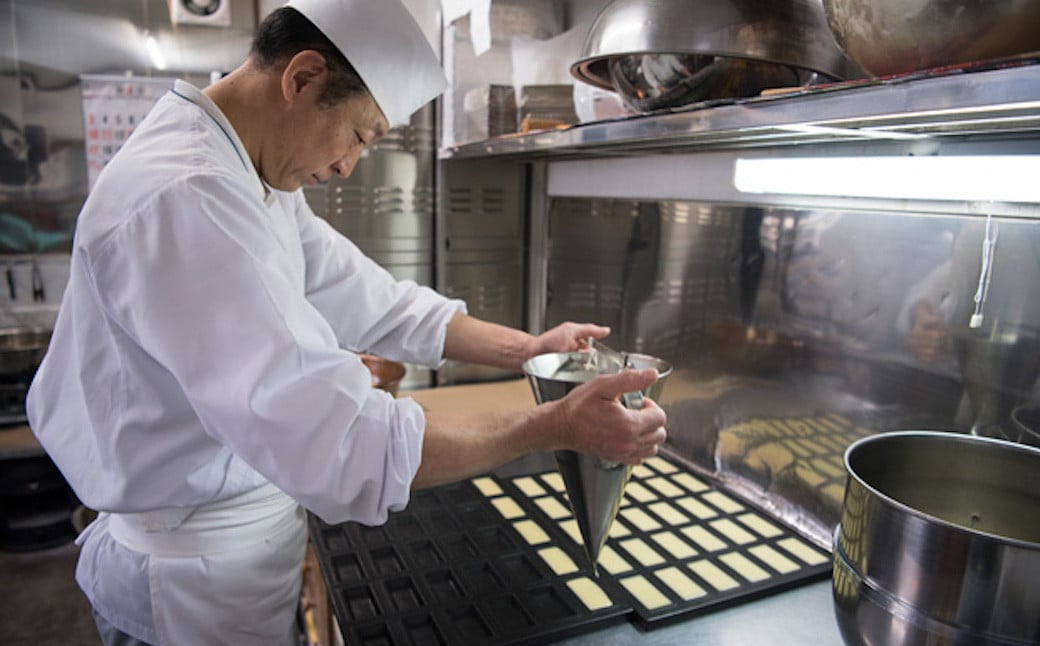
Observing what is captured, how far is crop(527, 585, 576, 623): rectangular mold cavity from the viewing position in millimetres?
1182

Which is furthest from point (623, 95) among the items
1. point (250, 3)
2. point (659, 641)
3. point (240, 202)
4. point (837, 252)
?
point (250, 3)

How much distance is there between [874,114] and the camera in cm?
75

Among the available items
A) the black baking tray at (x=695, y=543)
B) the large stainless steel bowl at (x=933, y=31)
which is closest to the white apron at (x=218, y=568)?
the black baking tray at (x=695, y=543)

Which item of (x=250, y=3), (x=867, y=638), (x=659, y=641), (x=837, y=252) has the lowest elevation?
(x=659, y=641)

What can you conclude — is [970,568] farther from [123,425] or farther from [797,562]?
[123,425]

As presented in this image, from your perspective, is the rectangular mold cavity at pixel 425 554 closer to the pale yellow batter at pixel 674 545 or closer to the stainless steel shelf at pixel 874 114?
the pale yellow batter at pixel 674 545

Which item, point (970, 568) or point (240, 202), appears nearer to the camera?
point (970, 568)

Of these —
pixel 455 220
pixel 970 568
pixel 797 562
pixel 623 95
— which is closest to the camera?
pixel 970 568

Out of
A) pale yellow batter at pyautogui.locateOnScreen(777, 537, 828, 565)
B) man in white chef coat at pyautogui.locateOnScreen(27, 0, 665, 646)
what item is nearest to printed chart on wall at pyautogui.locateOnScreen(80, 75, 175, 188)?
man in white chef coat at pyautogui.locateOnScreen(27, 0, 665, 646)

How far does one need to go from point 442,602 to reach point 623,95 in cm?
96

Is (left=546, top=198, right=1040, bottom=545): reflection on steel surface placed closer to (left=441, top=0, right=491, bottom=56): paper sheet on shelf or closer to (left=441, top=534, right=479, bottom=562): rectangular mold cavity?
(left=441, top=0, right=491, bottom=56): paper sheet on shelf

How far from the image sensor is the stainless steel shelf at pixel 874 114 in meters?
0.63

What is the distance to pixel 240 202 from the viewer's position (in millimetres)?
986

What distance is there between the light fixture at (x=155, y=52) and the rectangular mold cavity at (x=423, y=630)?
2.86 m
